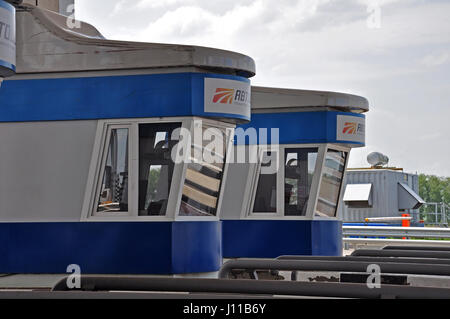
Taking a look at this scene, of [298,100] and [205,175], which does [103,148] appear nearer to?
[205,175]

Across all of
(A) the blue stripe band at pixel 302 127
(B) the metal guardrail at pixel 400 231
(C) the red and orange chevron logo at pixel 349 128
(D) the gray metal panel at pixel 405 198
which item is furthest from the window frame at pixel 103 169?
(D) the gray metal panel at pixel 405 198

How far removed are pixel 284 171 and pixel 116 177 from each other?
4.13 m

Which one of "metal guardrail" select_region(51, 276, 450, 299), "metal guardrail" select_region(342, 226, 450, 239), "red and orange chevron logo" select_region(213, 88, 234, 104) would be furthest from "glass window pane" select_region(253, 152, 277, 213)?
"metal guardrail" select_region(51, 276, 450, 299)

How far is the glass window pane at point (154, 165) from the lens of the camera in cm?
1017

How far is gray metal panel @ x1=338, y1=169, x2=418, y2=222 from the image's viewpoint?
31.2 metres

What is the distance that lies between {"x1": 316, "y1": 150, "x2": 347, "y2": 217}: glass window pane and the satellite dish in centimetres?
1891

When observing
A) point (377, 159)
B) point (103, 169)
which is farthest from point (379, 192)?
point (103, 169)

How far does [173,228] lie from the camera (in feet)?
33.2

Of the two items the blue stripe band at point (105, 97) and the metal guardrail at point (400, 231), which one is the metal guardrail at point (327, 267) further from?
the metal guardrail at point (400, 231)

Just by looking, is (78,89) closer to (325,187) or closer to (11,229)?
(11,229)

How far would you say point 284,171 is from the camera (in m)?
13.8

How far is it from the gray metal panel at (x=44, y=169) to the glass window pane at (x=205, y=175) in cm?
122

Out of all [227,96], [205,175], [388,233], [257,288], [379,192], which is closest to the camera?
[257,288]
